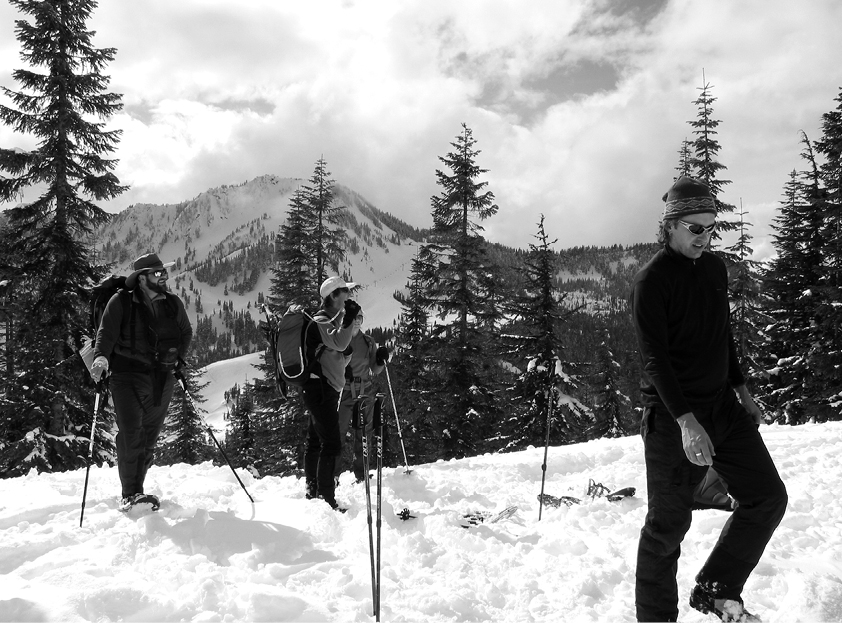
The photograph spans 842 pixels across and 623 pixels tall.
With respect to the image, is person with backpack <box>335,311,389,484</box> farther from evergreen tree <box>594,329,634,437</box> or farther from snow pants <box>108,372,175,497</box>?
evergreen tree <box>594,329,634,437</box>

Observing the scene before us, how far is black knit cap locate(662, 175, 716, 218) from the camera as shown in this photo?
3160 mm

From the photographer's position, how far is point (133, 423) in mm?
5418

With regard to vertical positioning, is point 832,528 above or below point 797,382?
below

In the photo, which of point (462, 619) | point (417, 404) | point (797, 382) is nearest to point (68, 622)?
point (462, 619)

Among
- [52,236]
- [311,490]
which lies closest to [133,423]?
[311,490]

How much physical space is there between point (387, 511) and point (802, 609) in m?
3.40

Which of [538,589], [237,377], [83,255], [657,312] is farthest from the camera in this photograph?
[237,377]

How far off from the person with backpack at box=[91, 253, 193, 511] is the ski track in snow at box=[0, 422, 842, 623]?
0.53m

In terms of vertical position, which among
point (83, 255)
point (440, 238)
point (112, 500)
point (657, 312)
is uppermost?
point (440, 238)

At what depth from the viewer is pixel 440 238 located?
24.5m

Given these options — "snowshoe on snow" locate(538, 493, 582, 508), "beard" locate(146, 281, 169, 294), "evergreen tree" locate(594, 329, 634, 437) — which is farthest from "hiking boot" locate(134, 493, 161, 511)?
"evergreen tree" locate(594, 329, 634, 437)

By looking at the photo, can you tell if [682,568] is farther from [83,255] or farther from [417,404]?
[417,404]

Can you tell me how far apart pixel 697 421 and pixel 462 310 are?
20420 mm

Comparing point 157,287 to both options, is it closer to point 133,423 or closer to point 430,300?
point 133,423
